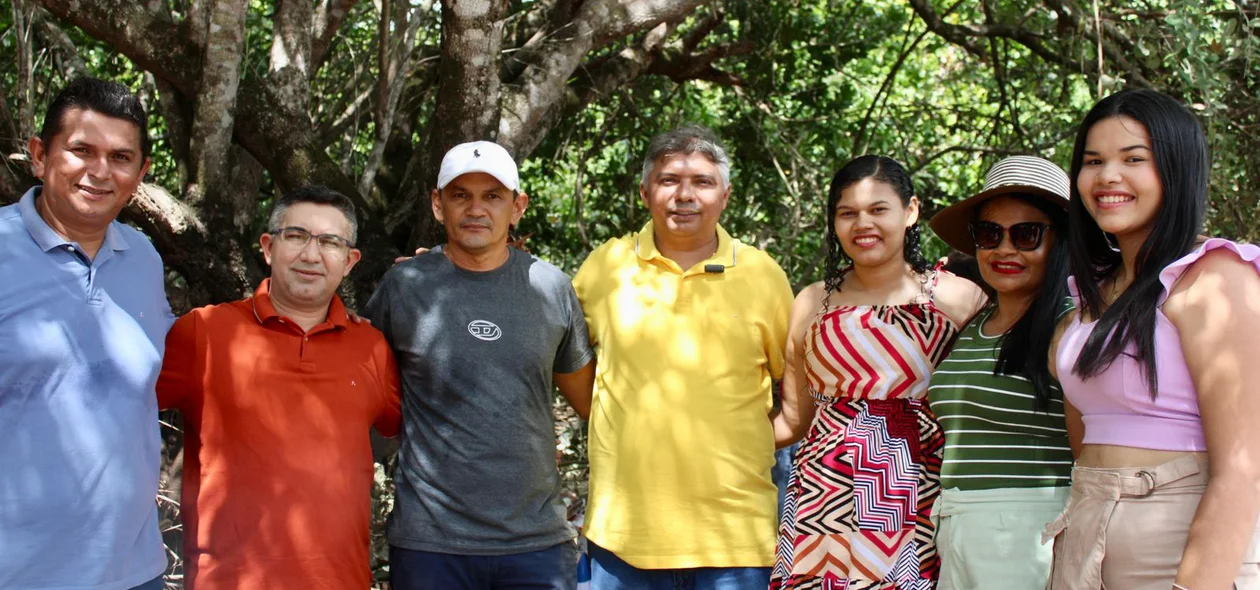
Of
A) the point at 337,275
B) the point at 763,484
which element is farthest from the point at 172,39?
the point at 763,484

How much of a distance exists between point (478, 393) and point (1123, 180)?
5.93 ft

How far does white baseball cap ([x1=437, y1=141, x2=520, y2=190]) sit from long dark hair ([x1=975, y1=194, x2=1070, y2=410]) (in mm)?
1560

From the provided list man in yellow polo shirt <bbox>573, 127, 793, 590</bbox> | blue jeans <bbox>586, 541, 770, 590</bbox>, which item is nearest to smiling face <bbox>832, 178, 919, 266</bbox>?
man in yellow polo shirt <bbox>573, 127, 793, 590</bbox>

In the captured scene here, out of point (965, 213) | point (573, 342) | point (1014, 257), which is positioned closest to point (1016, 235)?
point (1014, 257)

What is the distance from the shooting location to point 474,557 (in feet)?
11.0

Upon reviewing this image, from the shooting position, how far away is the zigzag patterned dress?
3.13 meters

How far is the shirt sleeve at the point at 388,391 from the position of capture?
343cm

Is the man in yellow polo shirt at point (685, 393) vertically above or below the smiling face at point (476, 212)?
below

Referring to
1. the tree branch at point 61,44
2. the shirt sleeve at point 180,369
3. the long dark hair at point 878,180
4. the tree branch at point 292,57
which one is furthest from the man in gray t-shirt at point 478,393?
the tree branch at point 61,44

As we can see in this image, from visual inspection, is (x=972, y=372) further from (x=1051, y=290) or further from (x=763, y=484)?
(x=763, y=484)

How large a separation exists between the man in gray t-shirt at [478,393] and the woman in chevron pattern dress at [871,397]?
0.71 m

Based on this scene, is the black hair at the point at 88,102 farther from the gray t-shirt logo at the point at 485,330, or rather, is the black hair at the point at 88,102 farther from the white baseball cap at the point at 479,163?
the gray t-shirt logo at the point at 485,330

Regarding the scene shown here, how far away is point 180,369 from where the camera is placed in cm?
321

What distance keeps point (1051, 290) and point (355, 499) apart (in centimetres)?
190
